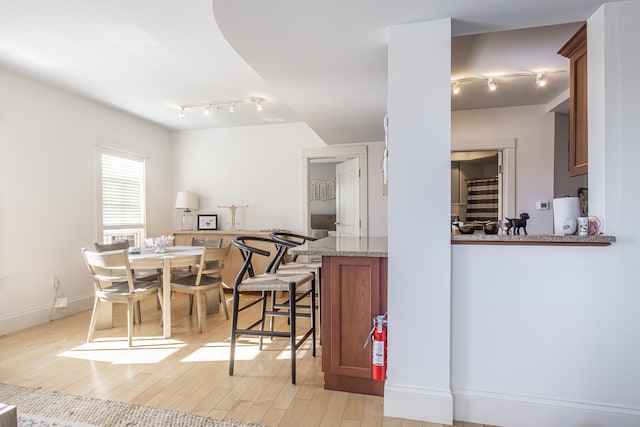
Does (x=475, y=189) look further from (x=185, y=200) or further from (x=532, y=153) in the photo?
(x=185, y=200)

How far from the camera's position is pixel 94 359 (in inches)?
106

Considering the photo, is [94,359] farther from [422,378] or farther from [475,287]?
[475,287]

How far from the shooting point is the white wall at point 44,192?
11.0ft

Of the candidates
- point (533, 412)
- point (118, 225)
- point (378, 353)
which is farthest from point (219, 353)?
point (118, 225)

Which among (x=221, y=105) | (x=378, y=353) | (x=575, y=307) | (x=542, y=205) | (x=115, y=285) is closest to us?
(x=575, y=307)

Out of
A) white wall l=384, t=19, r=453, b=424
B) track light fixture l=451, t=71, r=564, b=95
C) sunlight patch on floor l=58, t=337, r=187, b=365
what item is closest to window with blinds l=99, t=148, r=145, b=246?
sunlight patch on floor l=58, t=337, r=187, b=365

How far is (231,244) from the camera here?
4855 millimetres

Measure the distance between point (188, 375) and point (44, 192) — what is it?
2736 millimetres

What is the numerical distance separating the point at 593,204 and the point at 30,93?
488cm

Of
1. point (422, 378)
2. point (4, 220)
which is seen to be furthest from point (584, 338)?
point (4, 220)

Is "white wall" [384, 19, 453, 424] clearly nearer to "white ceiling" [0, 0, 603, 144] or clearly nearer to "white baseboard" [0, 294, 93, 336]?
"white ceiling" [0, 0, 603, 144]

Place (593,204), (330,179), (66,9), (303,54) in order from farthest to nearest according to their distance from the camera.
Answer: (330,179) < (66,9) < (303,54) < (593,204)

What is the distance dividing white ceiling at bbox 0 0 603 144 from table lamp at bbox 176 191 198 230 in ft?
4.56

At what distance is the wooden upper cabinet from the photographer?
6.47 ft
